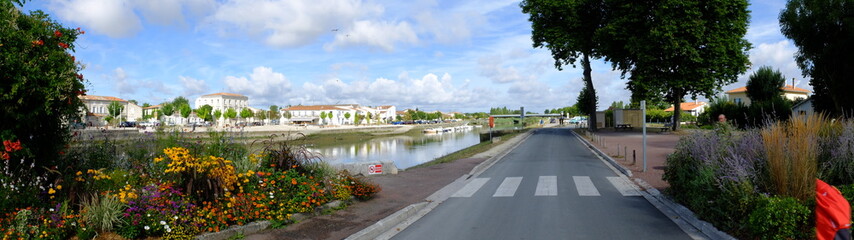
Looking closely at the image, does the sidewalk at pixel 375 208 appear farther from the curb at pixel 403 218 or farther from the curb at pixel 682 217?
the curb at pixel 682 217

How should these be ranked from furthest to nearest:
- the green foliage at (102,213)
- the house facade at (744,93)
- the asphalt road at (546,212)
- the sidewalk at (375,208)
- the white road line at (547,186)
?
the house facade at (744,93)
the white road line at (547,186)
the asphalt road at (546,212)
the sidewalk at (375,208)
the green foliage at (102,213)

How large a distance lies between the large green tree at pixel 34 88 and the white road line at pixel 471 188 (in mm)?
7663

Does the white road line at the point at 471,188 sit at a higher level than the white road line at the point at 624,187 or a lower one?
lower

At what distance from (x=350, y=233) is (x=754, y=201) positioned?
562 centimetres

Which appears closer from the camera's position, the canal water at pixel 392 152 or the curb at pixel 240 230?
the curb at pixel 240 230

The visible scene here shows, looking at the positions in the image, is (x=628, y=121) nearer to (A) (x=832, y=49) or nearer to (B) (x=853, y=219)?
(A) (x=832, y=49)

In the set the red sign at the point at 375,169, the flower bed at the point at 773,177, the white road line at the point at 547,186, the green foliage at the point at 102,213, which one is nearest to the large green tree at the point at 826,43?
the white road line at the point at 547,186

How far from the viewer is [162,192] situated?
6676 millimetres

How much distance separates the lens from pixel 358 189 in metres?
9.87

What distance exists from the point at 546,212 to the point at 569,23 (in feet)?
107

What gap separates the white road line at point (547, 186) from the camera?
11.2m

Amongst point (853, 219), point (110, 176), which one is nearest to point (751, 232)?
point (853, 219)

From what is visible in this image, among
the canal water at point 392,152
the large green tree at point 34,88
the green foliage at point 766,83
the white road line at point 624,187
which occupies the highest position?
the green foliage at point 766,83

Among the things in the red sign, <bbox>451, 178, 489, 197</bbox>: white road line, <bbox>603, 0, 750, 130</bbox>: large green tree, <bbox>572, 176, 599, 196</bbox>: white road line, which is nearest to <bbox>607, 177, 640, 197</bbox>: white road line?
<bbox>572, 176, 599, 196</bbox>: white road line
